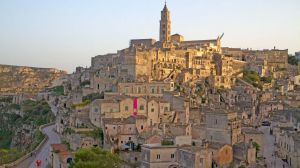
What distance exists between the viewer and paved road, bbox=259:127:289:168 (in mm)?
41791

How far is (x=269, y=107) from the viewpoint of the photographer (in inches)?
2426

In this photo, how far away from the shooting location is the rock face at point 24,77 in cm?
15225

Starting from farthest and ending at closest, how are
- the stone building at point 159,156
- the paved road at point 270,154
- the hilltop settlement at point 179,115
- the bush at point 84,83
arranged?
the bush at point 84,83
the paved road at point 270,154
the hilltop settlement at point 179,115
the stone building at point 159,156

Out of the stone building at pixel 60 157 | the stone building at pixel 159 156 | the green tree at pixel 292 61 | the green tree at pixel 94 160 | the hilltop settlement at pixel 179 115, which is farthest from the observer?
the green tree at pixel 292 61

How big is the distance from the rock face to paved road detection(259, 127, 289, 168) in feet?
353

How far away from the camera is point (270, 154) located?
44.9 m

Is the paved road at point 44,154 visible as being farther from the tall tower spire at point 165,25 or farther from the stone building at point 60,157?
the tall tower spire at point 165,25

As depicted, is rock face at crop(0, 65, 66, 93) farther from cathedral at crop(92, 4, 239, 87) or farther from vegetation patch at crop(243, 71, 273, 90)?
vegetation patch at crop(243, 71, 273, 90)

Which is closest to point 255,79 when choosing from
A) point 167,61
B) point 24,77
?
point 167,61

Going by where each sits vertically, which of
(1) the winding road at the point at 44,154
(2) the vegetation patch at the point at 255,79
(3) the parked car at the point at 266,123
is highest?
(2) the vegetation patch at the point at 255,79

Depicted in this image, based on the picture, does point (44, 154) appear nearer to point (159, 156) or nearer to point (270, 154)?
point (159, 156)

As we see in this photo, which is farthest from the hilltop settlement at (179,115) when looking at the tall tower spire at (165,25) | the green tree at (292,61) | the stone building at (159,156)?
the green tree at (292,61)

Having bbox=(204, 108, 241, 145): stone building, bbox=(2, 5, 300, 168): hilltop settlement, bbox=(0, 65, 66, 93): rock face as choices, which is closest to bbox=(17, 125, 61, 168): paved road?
bbox=(2, 5, 300, 168): hilltop settlement

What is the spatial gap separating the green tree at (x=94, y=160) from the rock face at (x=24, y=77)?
115 metres
